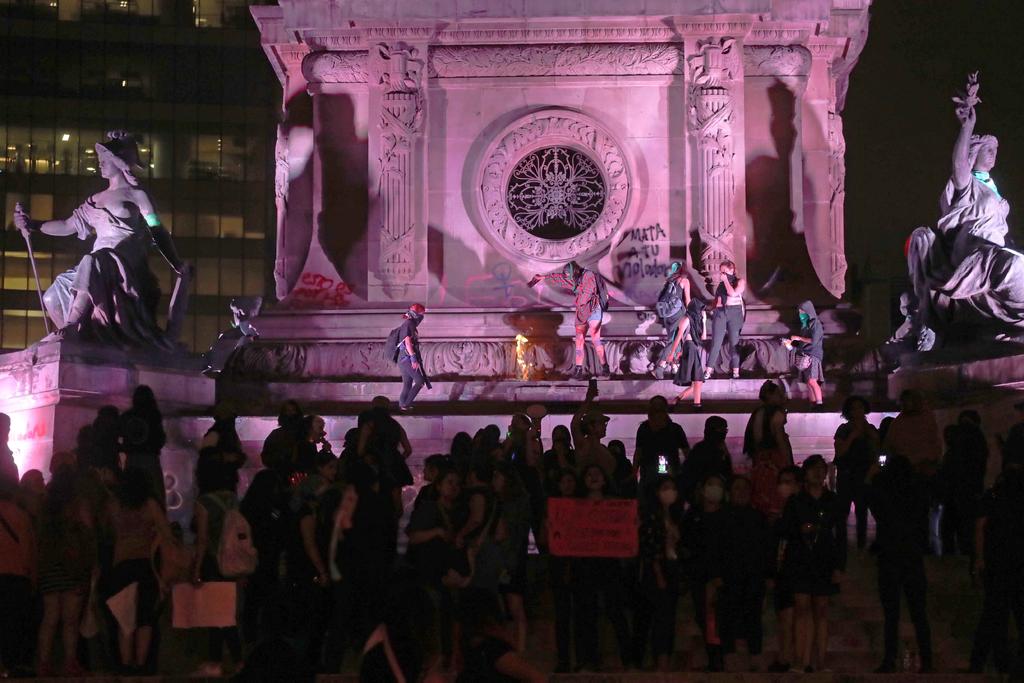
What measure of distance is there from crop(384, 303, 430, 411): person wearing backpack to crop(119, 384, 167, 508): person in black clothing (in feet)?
16.1

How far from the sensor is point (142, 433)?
21609 mm

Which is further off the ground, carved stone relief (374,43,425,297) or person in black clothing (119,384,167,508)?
carved stone relief (374,43,425,297)

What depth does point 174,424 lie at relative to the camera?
2689cm

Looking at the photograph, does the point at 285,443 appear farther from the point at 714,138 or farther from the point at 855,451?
the point at 714,138

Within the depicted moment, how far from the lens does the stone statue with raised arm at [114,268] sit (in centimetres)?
2752

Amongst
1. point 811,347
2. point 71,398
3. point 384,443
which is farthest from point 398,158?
point 384,443

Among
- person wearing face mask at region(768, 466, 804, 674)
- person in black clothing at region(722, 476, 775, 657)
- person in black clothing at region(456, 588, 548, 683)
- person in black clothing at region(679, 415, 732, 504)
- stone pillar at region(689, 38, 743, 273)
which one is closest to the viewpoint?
person in black clothing at region(456, 588, 548, 683)

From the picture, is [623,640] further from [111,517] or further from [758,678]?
[111,517]

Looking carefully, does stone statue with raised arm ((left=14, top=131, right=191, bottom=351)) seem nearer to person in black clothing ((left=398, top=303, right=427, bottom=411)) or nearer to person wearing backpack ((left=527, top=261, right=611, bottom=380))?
person in black clothing ((left=398, top=303, right=427, bottom=411))

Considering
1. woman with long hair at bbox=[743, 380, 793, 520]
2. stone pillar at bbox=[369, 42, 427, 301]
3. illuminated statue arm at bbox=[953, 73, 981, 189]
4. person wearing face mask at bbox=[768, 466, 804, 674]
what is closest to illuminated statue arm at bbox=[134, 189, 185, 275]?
stone pillar at bbox=[369, 42, 427, 301]

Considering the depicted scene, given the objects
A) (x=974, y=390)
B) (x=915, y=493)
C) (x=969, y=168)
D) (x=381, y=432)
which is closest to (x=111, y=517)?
(x=381, y=432)

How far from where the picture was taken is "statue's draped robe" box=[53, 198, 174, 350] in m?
27.6

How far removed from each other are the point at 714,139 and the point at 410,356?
7212mm

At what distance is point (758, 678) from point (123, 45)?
66.6 m
